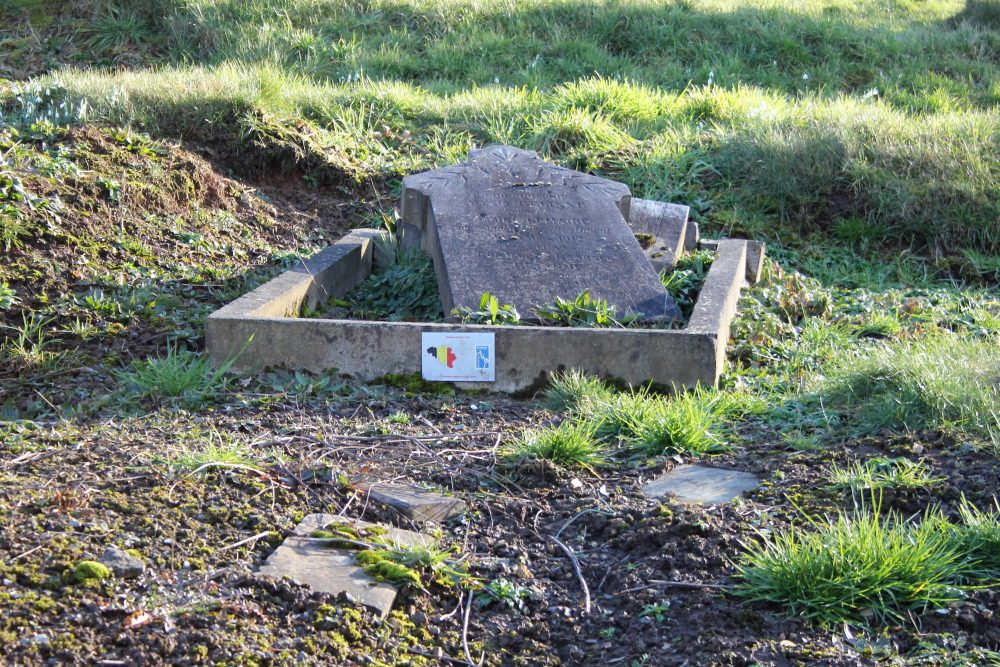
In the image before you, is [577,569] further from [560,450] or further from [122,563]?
[122,563]

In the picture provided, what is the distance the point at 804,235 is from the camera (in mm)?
7285

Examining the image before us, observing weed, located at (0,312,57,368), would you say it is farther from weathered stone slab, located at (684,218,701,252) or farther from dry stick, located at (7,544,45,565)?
weathered stone slab, located at (684,218,701,252)

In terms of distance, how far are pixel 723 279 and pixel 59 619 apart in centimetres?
381

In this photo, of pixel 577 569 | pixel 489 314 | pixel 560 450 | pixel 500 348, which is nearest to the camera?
pixel 577 569

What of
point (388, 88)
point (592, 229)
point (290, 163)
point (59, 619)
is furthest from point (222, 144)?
point (59, 619)

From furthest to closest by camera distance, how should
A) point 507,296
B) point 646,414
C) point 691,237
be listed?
point 691,237
point 507,296
point 646,414

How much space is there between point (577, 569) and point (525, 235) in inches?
109

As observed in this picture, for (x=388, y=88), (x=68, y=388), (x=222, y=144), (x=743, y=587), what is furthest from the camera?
(x=388, y=88)

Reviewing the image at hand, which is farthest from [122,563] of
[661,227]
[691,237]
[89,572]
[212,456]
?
[691,237]

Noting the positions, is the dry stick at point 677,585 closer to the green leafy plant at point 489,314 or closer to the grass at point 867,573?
the grass at point 867,573

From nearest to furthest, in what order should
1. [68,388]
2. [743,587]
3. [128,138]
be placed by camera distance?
[743,587]
[68,388]
[128,138]

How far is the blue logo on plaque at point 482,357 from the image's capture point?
4426 millimetres

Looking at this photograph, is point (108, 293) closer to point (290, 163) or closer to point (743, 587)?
point (290, 163)

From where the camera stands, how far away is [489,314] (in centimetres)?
467
